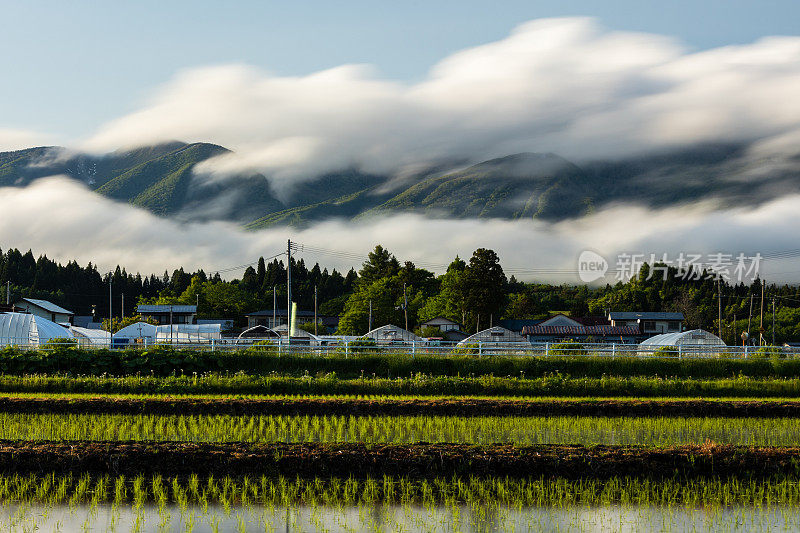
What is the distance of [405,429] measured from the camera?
15344mm

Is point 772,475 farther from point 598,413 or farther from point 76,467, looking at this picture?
point 76,467

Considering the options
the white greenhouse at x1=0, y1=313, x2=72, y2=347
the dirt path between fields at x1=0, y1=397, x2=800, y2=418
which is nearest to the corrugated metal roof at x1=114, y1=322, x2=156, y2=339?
the white greenhouse at x1=0, y1=313, x2=72, y2=347

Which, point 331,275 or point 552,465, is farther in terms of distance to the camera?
point 331,275

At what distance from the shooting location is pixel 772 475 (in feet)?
Result: 35.7

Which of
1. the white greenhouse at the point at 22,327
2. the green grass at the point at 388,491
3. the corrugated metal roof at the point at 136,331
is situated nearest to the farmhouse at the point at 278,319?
the corrugated metal roof at the point at 136,331

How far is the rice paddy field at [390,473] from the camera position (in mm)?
8453

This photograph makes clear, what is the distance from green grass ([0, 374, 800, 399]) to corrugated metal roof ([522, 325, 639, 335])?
2016 inches

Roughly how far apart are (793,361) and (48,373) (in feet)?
87.5

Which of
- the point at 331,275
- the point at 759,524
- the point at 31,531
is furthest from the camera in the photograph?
the point at 331,275

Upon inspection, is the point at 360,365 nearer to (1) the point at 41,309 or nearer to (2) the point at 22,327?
(2) the point at 22,327

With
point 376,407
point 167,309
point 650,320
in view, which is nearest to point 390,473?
point 376,407

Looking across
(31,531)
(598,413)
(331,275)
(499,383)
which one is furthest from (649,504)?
(331,275)

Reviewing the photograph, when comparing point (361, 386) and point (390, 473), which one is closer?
point (390, 473)

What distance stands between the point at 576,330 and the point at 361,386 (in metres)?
58.4
